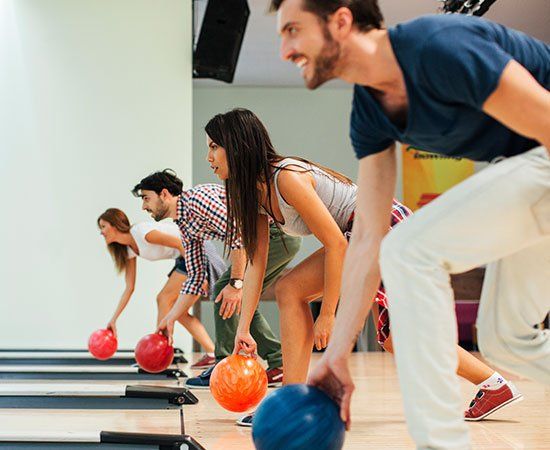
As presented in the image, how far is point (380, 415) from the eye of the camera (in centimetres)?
309

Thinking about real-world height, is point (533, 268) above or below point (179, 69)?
above

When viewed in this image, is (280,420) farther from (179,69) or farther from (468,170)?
(468,170)

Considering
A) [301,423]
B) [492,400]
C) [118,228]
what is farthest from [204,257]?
[301,423]

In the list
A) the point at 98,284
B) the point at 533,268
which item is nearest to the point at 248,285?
the point at 533,268

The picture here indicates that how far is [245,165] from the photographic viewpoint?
2662 mm

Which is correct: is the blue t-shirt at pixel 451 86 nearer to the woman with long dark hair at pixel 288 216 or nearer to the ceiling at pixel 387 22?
the woman with long dark hair at pixel 288 216

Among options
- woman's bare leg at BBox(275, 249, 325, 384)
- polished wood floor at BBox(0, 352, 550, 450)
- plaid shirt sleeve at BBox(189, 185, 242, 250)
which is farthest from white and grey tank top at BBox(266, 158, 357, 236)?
plaid shirt sleeve at BBox(189, 185, 242, 250)

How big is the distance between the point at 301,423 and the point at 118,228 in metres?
3.94

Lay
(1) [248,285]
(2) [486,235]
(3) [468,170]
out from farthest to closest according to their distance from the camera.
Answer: (3) [468,170]
(1) [248,285]
(2) [486,235]

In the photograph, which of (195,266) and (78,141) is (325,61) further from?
(78,141)

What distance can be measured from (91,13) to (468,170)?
494cm

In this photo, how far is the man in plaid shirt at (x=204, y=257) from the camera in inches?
144

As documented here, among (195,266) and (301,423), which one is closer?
(301,423)

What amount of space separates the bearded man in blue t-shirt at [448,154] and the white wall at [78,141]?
199 inches
